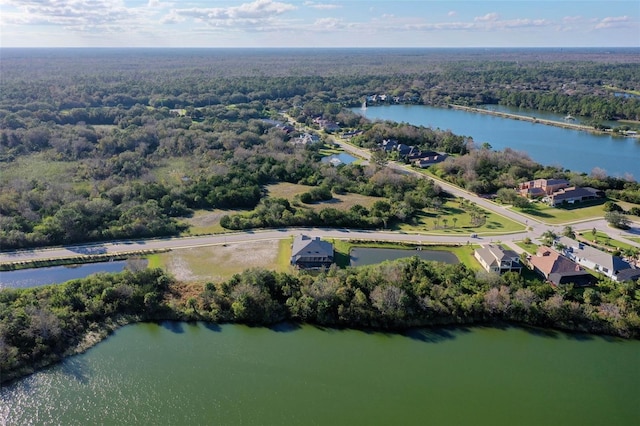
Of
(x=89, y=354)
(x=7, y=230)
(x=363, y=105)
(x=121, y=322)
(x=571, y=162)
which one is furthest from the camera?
(x=363, y=105)

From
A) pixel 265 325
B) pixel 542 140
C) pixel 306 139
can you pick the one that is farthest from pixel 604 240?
pixel 306 139

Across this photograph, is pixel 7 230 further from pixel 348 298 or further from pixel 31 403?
pixel 348 298

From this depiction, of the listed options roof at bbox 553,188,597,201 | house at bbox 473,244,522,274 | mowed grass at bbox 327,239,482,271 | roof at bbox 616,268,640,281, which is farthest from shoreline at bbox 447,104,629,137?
house at bbox 473,244,522,274

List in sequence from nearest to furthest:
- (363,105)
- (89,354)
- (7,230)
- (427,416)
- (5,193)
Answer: (427,416), (89,354), (7,230), (5,193), (363,105)

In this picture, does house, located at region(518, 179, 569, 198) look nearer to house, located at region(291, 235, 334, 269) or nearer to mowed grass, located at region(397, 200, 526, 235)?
mowed grass, located at region(397, 200, 526, 235)

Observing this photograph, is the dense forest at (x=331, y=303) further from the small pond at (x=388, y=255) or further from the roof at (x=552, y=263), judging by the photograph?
the small pond at (x=388, y=255)

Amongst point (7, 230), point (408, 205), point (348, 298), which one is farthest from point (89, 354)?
point (408, 205)

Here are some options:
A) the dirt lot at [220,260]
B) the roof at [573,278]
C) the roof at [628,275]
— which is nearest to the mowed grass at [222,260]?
the dirt lot at [220,260]
